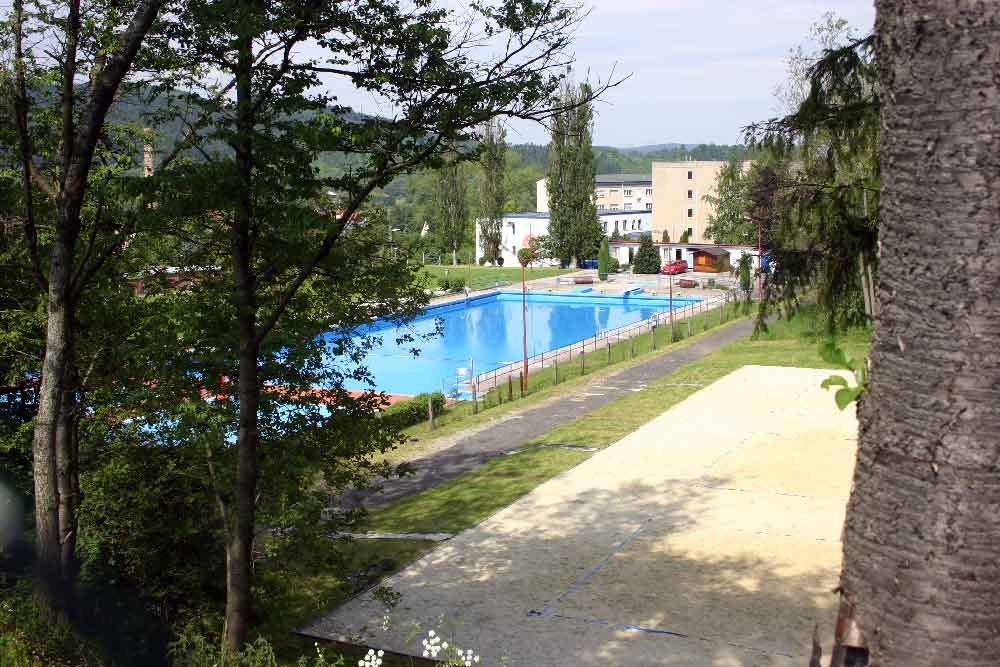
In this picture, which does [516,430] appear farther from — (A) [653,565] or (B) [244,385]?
(B) [244,385]

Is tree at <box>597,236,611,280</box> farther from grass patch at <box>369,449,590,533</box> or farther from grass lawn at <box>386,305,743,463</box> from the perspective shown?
grass patch at <box>369,449,590,533</box>

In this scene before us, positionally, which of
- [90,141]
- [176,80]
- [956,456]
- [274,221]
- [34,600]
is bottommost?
[34,600]

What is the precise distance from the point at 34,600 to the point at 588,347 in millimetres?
26412

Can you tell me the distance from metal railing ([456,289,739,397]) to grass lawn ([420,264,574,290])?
13976mm

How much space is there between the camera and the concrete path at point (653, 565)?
8.56 metres

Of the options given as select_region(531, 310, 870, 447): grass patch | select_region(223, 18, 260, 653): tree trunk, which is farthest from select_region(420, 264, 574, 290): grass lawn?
select_region(223, 18, 260, 653): tree trunk

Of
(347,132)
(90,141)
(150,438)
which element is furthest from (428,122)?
(150,438)

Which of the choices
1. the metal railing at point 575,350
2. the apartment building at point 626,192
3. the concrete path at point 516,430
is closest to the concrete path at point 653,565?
the concrete path at point 516,430

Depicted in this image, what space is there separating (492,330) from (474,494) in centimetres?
2755

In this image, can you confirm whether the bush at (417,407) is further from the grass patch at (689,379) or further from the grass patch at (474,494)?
the grass patch at (474,494)

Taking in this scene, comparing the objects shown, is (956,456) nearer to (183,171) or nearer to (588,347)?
(183,171)

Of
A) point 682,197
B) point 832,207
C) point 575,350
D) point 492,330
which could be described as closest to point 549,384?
point 575,350

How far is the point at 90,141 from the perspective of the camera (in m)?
6.99

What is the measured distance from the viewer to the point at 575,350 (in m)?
30.9
